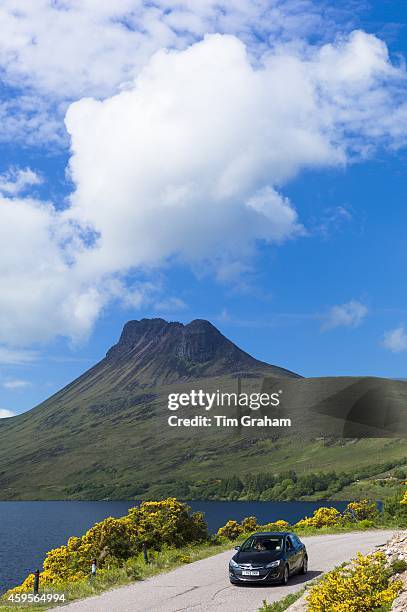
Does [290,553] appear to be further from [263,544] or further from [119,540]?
[119,540]

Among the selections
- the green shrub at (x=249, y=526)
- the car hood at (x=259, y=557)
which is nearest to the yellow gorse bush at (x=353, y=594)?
the car hood at (x=259, y=557)

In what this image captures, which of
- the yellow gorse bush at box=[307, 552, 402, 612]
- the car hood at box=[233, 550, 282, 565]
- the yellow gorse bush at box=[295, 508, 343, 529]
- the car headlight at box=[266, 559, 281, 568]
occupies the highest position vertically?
the yellow gorse bush at box=[307, 552, 402, 612]

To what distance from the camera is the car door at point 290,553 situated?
82.2ft

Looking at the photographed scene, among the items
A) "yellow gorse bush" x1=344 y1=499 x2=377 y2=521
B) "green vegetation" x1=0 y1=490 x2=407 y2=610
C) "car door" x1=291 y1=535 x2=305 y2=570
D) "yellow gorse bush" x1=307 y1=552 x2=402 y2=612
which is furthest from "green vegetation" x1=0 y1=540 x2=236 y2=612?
"yellow gorse bush" x1=344 y1=499 x2=377 y2=521

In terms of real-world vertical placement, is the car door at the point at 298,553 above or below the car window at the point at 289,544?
below

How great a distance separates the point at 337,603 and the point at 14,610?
13.6m

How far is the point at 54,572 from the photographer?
35688 mm

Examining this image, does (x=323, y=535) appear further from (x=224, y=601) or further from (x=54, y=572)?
(x=224, y=601)

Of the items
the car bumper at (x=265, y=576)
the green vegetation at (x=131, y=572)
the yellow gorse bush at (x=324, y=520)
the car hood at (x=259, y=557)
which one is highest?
the car hood at (x=259, y=557)

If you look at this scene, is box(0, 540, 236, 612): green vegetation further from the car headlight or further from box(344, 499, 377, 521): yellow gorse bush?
box(344, 499, 377, 521): yellow gorse bush

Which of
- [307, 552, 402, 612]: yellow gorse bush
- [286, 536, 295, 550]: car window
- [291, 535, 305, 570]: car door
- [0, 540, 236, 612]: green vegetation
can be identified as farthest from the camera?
[291, 535, 305, 570]: car door

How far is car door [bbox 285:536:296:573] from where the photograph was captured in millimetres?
25064

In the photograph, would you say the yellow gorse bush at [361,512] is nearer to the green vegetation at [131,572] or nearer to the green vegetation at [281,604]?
the green vegetation at [131,572]

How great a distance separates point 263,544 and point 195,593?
12.8 ft
